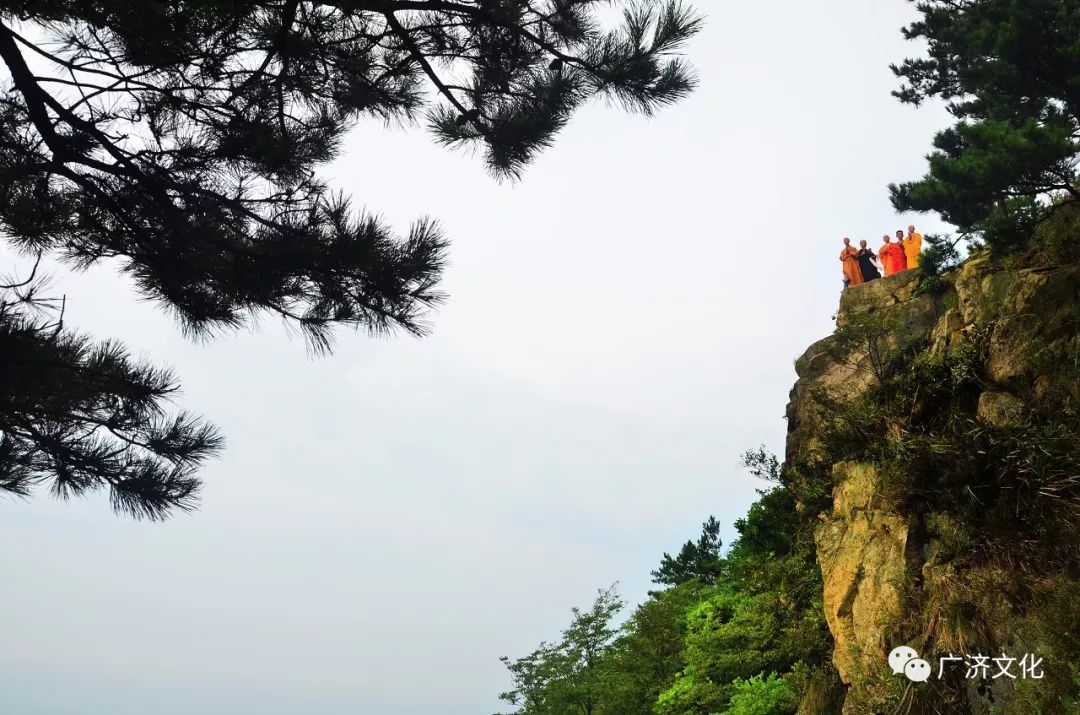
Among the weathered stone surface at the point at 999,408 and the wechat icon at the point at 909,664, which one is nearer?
the wechat icon at the point at 909,664

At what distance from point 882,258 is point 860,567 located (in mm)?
8910

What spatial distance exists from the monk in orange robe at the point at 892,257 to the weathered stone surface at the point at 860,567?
23.8ft

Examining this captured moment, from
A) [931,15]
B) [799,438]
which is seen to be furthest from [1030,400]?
[931,15]

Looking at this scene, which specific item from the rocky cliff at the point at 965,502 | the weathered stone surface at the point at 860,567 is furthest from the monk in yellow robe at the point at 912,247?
the weathered stone surface at the point at 860,567

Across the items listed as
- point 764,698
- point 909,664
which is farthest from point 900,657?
point 764,698

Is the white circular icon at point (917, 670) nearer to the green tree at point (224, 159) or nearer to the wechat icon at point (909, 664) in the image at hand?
the wechat icon at point (909, 664)

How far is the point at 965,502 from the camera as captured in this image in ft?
26.0

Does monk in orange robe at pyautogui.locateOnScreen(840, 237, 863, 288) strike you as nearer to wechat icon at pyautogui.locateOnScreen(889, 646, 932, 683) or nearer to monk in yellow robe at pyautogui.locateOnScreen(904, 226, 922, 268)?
monk in yellow robe at pyautogui.locateOnScreen(904, 226, 922, 268)

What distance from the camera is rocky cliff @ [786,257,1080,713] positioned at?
275 inches

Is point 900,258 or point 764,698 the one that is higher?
point 900,258

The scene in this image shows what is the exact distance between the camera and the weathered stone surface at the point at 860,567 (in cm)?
815

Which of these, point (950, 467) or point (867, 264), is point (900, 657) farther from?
point (867, 264)

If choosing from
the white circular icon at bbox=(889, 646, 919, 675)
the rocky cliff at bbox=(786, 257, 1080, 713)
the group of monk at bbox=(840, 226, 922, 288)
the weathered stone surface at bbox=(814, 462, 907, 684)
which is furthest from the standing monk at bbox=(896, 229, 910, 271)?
the white circular icon at bbox=(889, 646, 919, 675)

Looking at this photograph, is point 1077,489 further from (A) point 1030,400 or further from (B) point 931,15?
(B) point 931,15
